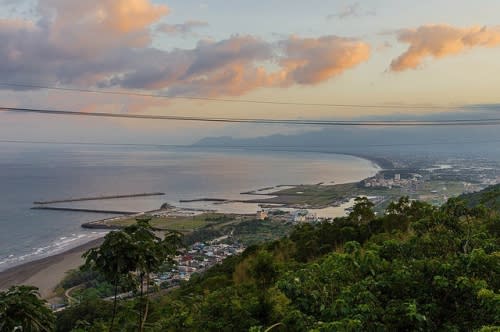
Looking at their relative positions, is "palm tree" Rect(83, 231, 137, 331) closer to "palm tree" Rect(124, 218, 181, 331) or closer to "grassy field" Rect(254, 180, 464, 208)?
"palm tree" Rect(124, 218, 181, 331)

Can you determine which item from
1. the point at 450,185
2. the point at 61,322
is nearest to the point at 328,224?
the point at 61,322

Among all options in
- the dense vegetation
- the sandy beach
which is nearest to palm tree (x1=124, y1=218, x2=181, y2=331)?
the dense vegetation

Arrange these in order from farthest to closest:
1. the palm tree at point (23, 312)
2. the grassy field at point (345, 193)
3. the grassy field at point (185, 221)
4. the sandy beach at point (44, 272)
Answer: the grassy field at point (345, 193)
the grassy field at point (185, 221)
the sandy beach at point (44, 272)
the palm tree at point (23, 312)

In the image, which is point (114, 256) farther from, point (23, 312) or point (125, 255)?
point (23, 312)

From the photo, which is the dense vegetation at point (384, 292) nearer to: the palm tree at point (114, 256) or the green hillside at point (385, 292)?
the green hillside at point (385, 292)

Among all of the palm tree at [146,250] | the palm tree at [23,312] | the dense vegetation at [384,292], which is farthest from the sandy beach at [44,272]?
the palm tree at [23,312]
